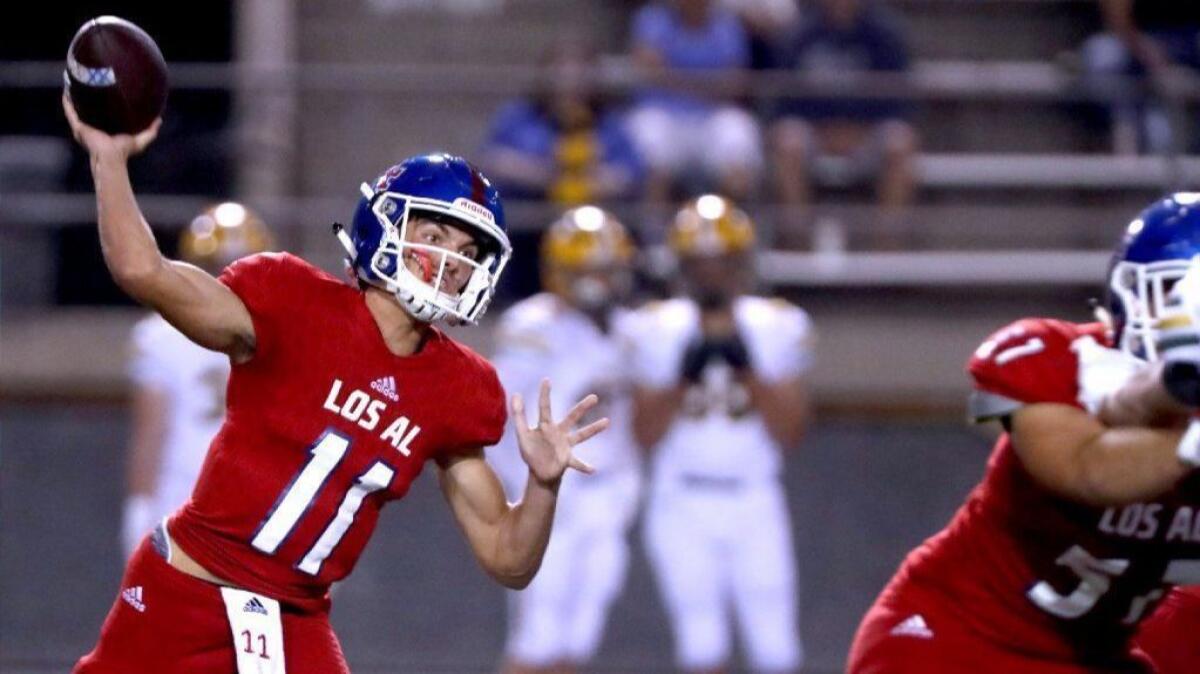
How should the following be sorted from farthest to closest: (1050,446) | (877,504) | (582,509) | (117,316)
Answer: (117,316) < (877,504) < (582,509) < (1050,446)

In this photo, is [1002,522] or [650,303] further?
[650,303]

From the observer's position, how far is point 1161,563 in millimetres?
3713

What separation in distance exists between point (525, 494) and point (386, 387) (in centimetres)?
35

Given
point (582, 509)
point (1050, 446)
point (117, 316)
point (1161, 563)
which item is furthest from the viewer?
point (117, 316)

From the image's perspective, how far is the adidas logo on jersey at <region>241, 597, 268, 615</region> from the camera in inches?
142

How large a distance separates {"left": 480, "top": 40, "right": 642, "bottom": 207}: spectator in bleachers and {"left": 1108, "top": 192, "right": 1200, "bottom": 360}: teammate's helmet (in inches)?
186

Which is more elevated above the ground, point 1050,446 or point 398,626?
point 1050,446

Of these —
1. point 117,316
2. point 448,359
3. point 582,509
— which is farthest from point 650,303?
point 448,359

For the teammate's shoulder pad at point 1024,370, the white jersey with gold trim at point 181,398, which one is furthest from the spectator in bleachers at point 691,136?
the teammate's shoulder pad at point 1024,370

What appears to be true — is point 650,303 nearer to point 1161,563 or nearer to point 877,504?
point 877,504

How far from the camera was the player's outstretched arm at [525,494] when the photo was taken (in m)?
3.76

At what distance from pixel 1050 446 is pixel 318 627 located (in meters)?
1.41

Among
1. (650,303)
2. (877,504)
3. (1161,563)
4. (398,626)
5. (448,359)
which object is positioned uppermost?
(448,359)

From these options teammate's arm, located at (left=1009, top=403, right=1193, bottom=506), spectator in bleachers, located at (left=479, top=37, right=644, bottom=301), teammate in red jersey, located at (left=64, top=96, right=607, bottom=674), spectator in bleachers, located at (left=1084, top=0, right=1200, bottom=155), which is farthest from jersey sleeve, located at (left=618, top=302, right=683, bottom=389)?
teammate's arm, located at (left=1009, top=403, right=1193, bottom=506)
